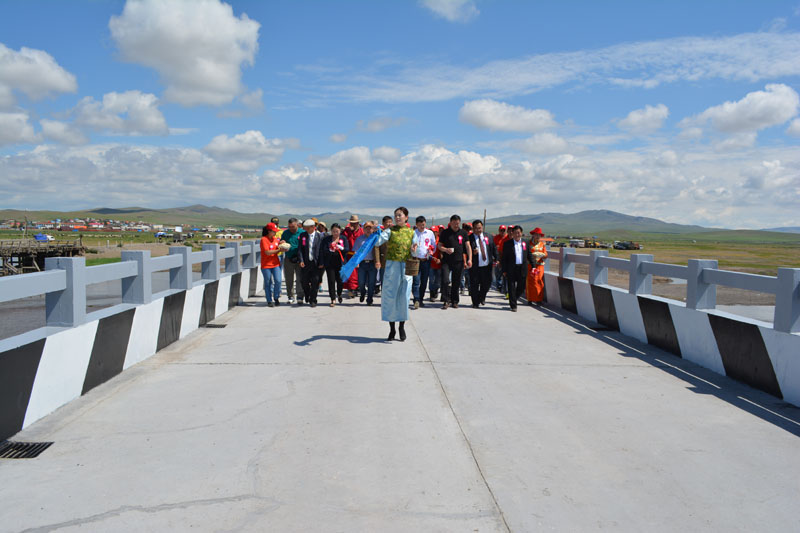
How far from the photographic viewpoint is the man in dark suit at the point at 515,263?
13602mm

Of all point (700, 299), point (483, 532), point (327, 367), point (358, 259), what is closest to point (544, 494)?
point (483, 532)

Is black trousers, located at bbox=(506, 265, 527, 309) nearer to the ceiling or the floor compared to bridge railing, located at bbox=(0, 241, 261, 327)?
nearer to the floor

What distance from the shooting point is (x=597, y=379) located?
7207 mm

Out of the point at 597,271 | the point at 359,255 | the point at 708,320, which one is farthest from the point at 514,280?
the point at 708,320

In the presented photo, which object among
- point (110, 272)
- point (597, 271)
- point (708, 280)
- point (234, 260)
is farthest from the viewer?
point (234, 260)

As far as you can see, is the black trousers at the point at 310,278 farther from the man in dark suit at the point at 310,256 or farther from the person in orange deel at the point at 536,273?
the person in orange deel at the point at 536,273

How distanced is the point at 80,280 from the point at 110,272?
0.95 meters

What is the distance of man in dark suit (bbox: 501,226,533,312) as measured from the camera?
13.6 meters

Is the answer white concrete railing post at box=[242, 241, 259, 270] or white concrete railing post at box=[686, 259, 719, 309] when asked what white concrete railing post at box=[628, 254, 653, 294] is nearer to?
white concrete railing post at box=[686, 259, 719, 309]

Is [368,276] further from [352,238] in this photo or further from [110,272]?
[110,272]

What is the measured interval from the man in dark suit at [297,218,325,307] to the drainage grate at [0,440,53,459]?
8.96 metres

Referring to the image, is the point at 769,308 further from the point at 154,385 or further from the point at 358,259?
the point at 154,385

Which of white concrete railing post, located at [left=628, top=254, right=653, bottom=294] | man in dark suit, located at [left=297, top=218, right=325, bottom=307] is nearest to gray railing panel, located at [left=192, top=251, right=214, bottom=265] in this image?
man in dark suit, located at [left=297, top=218, right=325, bottom=307]

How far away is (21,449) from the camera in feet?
15.4
